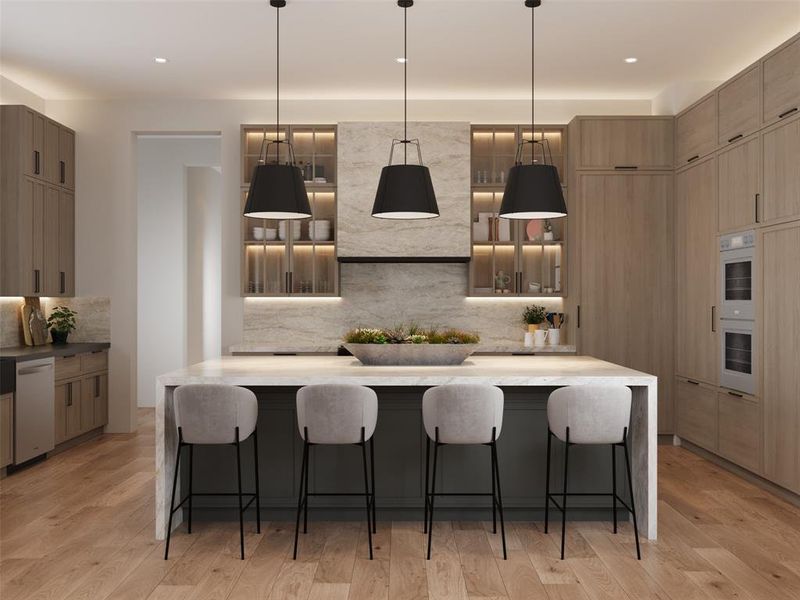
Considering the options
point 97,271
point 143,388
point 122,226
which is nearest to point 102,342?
point 97,271

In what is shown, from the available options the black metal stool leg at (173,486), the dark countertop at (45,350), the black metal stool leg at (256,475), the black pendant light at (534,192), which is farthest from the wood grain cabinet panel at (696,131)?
the dark countertop at (45,350)

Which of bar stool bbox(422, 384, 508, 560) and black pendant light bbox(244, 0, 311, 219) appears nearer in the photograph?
bar stool bbox(422, 384, 508, 560)

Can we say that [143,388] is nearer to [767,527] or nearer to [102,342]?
[102,342]

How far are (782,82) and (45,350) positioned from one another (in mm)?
6102

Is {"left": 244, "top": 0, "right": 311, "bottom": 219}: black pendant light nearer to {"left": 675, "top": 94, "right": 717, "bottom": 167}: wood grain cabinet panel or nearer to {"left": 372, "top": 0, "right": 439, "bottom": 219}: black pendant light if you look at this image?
{"left": 372, "top": 0, "right": 439, "bottom": 219}: black pendant light

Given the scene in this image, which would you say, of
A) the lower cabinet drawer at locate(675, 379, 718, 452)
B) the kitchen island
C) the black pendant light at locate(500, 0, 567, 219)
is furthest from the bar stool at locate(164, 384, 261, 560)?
the lower cabinet drawer at locate(675, 379, 718, 452)

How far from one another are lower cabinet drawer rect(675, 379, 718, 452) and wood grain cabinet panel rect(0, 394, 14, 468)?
5.48 m

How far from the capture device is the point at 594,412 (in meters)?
3.71

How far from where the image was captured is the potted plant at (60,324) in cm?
683

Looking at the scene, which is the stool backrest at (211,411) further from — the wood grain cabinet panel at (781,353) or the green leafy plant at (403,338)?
the wood grain cabinet panel at (781,353)

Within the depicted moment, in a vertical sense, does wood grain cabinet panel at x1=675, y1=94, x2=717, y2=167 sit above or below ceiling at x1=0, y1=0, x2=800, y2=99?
below

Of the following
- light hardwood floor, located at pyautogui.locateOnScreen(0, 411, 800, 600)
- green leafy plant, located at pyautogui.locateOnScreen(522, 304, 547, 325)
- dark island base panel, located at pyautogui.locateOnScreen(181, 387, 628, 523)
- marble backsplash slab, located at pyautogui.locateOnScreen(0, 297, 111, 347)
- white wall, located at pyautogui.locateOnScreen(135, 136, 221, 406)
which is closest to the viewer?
light hardwood floor, located at pyautogui.locateOnScreen(0, 411, 800, 600)

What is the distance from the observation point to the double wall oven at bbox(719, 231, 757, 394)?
5176 mm

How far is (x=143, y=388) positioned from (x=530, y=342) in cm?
522
